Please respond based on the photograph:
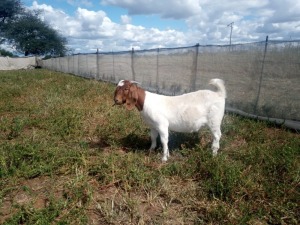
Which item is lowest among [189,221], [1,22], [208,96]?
[189,221]

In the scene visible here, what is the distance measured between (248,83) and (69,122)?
13.9 ft

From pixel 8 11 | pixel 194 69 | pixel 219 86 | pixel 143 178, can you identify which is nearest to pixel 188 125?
pixel 219 86

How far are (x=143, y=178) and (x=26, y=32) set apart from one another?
1915 inches

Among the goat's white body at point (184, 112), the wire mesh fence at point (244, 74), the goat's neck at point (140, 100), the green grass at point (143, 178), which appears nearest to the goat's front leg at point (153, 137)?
the green grass at point (143, 178)

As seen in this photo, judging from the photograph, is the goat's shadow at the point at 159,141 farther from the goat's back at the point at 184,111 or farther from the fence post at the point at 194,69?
the fence post at the point at 194,69

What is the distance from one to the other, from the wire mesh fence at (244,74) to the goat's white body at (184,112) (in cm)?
216

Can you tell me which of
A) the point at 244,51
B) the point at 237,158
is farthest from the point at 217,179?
the point at 244,51

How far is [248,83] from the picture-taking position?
22.0ft

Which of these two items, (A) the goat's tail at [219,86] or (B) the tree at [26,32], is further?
(B) the tree at [26,32]

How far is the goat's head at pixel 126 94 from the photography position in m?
4.32

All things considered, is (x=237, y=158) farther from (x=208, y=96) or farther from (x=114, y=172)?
(x=114, y=172)

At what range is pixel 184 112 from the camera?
447cm

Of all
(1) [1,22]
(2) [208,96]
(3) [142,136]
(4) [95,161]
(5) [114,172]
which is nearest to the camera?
(5) [114,172]

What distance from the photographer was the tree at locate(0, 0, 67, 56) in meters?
45.4
